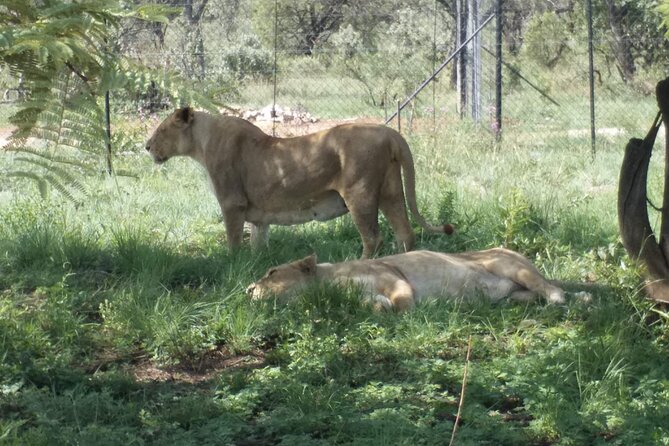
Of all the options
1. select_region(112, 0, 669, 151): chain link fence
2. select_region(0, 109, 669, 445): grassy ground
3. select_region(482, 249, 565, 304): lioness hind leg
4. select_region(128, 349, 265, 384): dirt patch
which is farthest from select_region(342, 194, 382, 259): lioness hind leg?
select_region(112, 0, 669, 151): chain link fence

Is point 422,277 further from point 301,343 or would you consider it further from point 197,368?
point 197,368

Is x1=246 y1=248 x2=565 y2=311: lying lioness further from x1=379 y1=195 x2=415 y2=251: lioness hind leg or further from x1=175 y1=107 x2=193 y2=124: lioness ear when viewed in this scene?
x1=175 y1=107 x2=193 y2=124: lioness ear

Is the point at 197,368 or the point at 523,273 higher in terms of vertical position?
the point at 523,273

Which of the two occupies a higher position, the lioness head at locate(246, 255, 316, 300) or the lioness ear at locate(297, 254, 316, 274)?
the lioness ear at locate(297, 254, 316, 274)

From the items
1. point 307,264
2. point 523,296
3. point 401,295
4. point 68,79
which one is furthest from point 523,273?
point 68,79

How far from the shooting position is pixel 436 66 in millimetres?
19547

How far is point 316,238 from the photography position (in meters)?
8.66

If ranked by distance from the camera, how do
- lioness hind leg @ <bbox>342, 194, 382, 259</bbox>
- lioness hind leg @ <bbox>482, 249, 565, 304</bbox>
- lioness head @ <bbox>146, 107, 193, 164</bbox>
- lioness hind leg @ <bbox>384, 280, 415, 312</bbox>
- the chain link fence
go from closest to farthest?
lioness hind leg @ <bbox>384, 280, 415, 312</bbox> < lioness hind leg @ <bbox>482, 249, 565, 304</bbox> < lioness hind leg @ <bbox>342, 194, 382, 259</bbox> < lioness head @ <bbox>146, 107, 193, 164</bbox> < the chain link fence

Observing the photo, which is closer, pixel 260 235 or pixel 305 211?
pixel 305 211

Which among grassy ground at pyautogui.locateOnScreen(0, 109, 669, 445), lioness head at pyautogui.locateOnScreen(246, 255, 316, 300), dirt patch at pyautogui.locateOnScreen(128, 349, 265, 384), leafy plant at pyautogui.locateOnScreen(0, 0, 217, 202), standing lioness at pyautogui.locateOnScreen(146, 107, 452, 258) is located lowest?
dirt patch at pyautogui.locateOnScreen(128, 349, 265, 384)

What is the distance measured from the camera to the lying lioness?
6668 mm

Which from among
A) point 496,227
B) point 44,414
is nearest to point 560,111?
point 496,227

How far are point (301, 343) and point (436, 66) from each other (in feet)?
47.0

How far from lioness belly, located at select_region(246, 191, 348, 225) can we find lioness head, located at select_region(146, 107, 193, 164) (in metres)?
0.81
